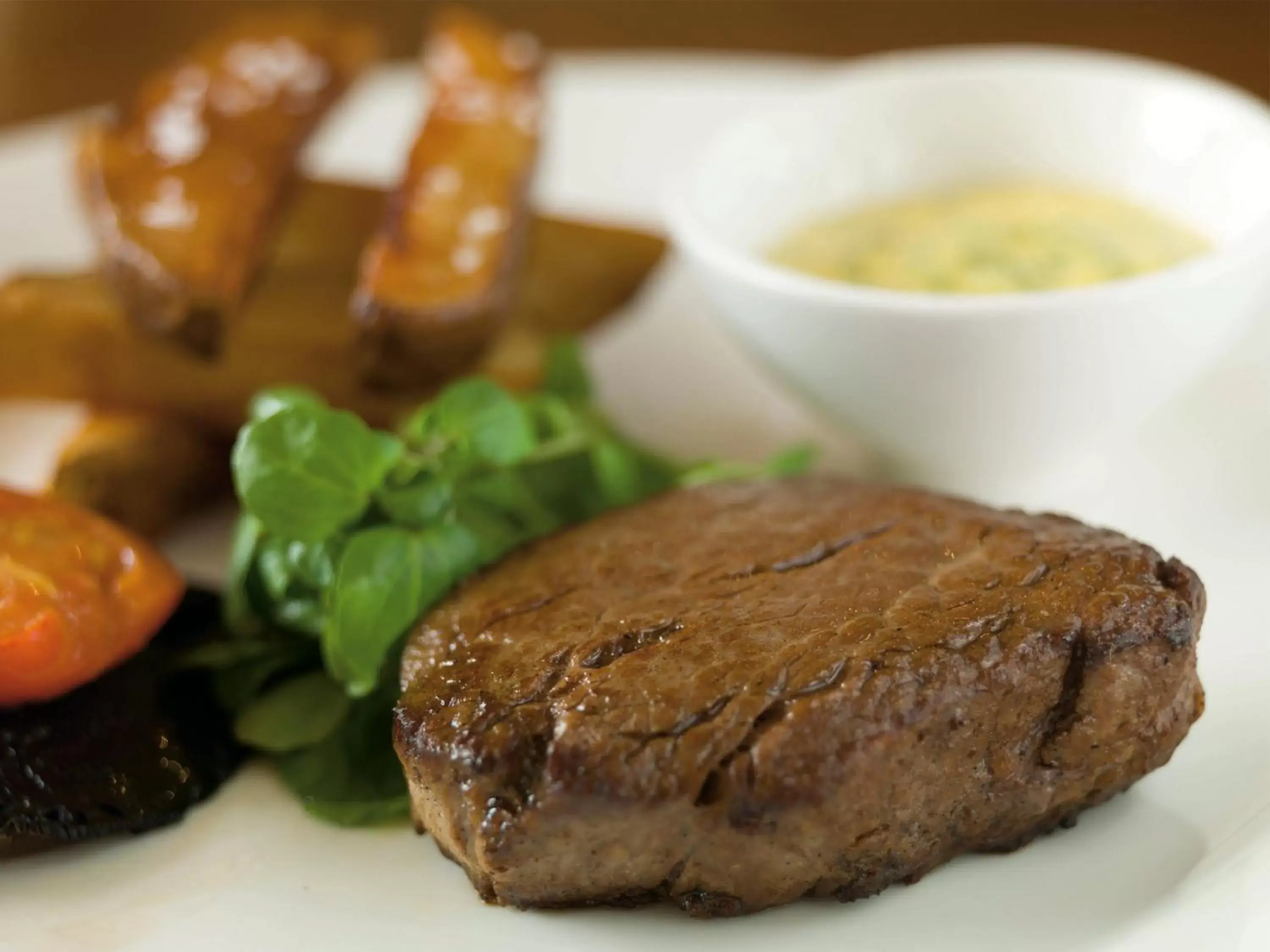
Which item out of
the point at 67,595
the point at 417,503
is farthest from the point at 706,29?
the point at 67,595

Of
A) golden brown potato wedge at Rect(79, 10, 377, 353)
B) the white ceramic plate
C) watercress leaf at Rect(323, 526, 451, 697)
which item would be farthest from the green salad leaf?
golden brown potato wedge at Rect(79, 10, 377, 353)

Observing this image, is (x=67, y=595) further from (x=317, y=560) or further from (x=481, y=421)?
(x=481, y=421)

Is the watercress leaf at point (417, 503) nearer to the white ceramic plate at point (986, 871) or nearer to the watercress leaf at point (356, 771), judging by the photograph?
the watercress leaf at point (356, 771)

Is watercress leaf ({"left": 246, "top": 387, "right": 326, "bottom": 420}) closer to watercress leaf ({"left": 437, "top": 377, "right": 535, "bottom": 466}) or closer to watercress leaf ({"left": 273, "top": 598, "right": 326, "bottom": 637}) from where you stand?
watercress leaf ({"left": 437, "top": 377, "right": 535, "bottom": 466})

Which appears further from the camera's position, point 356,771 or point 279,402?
point 279,402

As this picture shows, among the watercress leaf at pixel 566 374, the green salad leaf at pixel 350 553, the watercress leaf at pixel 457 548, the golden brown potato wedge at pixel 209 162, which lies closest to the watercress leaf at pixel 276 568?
the green salad leaf at pixel 350 553

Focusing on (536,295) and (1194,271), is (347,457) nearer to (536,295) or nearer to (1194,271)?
(536,295)
